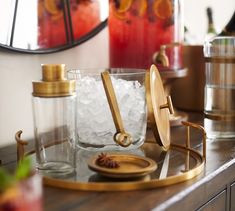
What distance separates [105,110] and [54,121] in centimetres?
12

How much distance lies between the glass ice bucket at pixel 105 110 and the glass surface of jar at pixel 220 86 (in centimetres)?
25

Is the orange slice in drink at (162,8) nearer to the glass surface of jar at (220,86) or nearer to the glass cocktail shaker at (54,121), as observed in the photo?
the glass surface of jar at (220,86)

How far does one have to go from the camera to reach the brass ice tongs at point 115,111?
2.49 feet

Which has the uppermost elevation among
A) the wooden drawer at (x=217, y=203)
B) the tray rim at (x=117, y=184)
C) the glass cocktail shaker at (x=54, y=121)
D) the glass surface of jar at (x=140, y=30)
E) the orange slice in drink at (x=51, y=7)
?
the orange slice in drink at (x=51, y=7)

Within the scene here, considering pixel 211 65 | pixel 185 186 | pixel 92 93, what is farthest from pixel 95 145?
pixel 211 65

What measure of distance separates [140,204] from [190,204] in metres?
0.11

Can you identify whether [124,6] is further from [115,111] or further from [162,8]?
[115,111]

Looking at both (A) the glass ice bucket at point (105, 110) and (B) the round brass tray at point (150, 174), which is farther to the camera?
(A) the glass ice bucket at point (105, 110)

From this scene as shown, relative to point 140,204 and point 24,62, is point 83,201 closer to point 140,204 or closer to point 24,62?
point 140,204

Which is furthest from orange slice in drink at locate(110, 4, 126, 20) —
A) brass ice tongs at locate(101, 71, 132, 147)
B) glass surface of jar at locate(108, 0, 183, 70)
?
brass ice tongs at locate(101, 71, 132, 147)

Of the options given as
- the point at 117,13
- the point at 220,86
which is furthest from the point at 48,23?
the point at 220,86

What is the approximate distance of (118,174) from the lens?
682mm

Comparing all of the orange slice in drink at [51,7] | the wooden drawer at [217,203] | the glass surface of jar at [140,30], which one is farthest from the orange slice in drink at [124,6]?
the wooden drawer at [217,203]

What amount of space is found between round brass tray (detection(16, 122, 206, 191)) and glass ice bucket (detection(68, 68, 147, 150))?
3cm
